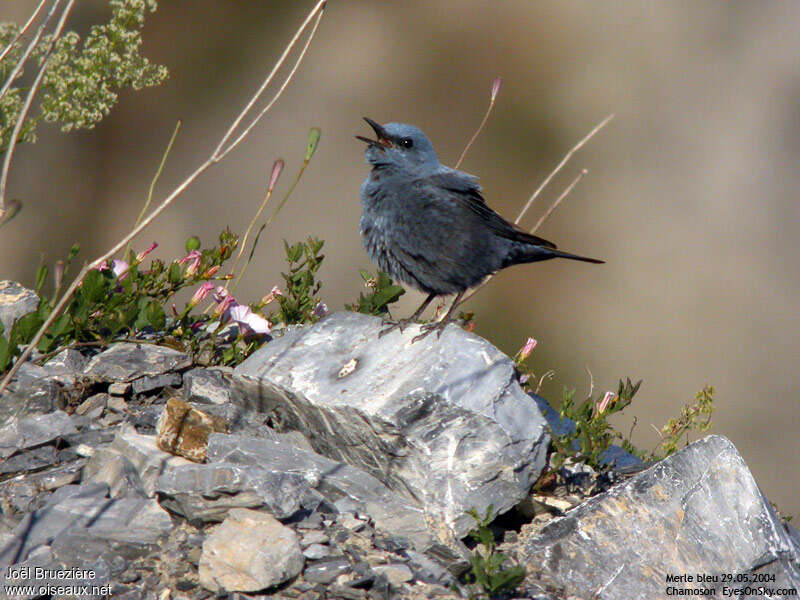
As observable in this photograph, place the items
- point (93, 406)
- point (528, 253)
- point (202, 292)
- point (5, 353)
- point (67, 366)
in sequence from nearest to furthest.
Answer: point (5, 353), point (93, 406), point (67, 366), point (202, 292), point (528, 253)

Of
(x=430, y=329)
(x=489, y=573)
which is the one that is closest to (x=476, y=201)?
(x=430, y=329)

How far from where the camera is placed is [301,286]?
5070 millimetres

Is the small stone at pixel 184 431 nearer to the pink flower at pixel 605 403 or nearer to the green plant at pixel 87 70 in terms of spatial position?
the green plant at pixel 87 70

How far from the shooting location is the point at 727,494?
3.68m

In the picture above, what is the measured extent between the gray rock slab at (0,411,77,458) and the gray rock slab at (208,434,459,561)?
2.55ft

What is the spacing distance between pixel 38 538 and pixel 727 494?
8.94ft

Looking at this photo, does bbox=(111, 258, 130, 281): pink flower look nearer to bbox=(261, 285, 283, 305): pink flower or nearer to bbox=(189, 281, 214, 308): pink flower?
bbox=(189, 281, 214, 308): pink flower

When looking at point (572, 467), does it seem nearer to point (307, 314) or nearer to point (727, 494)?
point (727, 494)

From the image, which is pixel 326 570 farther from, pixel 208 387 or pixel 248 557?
pixel 208 387

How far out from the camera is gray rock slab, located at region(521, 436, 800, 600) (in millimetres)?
3408

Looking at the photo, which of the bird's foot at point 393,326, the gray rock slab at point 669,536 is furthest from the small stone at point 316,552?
the bird's foot at point 393,326

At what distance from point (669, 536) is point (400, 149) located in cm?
258

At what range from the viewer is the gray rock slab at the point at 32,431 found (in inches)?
149

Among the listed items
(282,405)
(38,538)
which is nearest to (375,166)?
(282,405)
